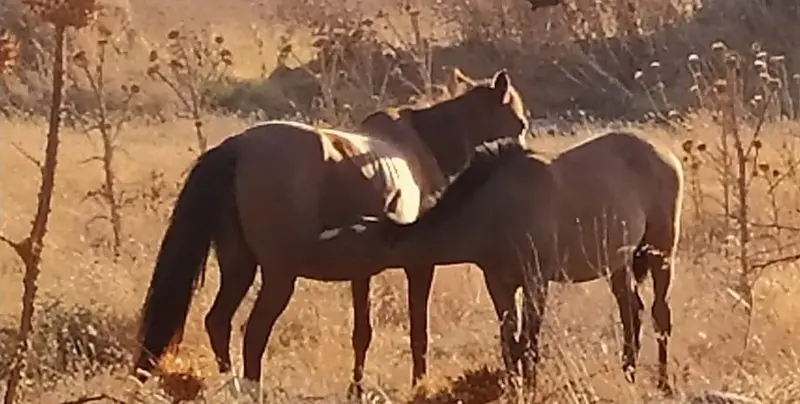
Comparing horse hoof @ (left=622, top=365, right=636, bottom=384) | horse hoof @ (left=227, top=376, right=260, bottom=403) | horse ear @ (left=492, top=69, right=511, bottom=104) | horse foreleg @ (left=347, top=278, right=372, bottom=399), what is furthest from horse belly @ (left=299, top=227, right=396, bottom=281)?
horse ear @ (left=492, top=69, right=511, bottom=104)

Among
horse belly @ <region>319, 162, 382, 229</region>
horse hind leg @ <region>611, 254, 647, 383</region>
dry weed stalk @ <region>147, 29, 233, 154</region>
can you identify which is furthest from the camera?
dry weed stalk @ <region>147, 29, 233, 154</region>

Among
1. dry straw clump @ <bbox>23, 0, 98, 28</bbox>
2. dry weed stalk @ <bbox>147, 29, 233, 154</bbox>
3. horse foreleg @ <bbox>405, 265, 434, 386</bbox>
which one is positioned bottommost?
horse foreleg @ <bbox>405, 265, 434, 386</bbox>

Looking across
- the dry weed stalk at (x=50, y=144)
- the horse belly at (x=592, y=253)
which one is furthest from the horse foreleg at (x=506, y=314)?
the dry weed stalk at (x=50, y=144)

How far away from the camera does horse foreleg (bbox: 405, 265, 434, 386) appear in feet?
20.3

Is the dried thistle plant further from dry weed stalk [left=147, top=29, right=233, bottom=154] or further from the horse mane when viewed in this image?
dry weed stalk [left=147, top=29, right=233, bottom=154]

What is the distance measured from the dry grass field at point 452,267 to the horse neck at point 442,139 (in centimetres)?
53

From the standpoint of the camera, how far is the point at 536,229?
19.0ft

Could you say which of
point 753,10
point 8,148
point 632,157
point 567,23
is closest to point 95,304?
point 632,157

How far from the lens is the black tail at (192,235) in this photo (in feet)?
18.6

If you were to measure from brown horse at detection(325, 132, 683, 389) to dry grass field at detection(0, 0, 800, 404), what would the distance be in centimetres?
16

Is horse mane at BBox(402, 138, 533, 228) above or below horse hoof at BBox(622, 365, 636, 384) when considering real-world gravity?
above

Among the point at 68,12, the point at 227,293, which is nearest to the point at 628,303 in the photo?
the point at 227,293

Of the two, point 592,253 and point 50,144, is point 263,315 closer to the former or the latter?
point 592,253

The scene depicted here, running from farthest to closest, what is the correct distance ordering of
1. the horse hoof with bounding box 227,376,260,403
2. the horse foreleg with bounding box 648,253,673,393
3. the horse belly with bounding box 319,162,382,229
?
the horse foreleg with bounding box 648,253,673,393 < the horse belly with bounding box 319,162,382,229 < the horse hoof with bounding box 227,376,260,403
